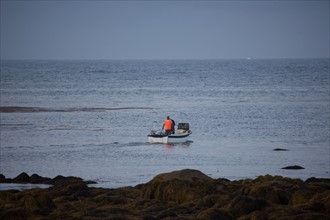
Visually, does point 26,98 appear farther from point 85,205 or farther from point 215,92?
point 85,205

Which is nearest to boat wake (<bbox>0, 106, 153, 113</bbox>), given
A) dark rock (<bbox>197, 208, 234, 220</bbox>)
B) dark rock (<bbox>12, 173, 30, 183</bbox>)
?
dark rock (<bbox>12, 173, 30, 183</bbox>)

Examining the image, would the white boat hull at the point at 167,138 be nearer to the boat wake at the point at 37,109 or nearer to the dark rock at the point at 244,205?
the boat wake at the point at 37,109

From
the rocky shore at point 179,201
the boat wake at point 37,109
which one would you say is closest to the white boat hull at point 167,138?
the rocky shore at point 179,201

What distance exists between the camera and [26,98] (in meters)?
83.3

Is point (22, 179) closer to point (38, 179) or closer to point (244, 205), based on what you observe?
point (38, 179)

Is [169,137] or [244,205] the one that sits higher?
[244,205]

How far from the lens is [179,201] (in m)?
20.7

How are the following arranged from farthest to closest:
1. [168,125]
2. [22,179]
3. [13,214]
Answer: [168,125] < [22,179] < [13,214]

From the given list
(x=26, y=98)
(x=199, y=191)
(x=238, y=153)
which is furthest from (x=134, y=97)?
(x=199, y=191)

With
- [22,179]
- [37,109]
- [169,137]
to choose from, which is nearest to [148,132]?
[169,137]

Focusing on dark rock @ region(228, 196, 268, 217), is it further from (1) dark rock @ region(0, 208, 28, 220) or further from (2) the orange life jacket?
(2) the orange life jacket

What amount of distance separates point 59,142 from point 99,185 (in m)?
16.6

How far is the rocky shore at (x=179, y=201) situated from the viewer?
58.2 feet

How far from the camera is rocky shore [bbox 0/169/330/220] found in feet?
58.2
